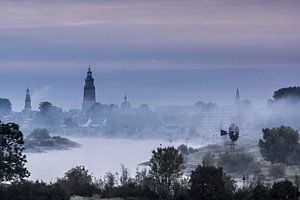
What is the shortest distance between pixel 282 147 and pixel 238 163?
315 inches

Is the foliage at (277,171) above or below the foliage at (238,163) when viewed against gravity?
below

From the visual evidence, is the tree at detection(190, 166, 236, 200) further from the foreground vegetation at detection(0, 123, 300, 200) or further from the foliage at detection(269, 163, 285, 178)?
the foliage at detection(269, 163, 285, 178)

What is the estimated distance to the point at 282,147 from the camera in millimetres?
111438

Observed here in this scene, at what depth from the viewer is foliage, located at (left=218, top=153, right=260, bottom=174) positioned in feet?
366

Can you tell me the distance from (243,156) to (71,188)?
237ft

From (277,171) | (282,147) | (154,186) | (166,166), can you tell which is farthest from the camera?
(282,147)

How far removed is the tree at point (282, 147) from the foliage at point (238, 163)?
3.02 metres

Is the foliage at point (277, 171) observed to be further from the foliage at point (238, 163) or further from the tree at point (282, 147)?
the tree at point (282, 147)

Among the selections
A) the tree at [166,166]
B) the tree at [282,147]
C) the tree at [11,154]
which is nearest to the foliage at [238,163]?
the tree at [282,147]

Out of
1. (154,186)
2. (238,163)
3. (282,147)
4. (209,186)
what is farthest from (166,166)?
(238,163)

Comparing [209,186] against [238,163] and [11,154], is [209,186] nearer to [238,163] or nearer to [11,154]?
[11,154]

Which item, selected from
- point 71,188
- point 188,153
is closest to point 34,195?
point 71,188

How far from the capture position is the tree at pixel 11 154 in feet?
178

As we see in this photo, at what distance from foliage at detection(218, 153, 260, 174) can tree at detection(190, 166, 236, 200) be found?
204 ft
